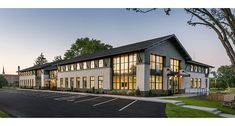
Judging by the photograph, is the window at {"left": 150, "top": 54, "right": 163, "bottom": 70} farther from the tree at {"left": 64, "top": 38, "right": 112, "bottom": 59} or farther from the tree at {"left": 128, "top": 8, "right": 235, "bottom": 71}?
the tree at {"left": 64, "top": 38, "right": 112, "bottom": 59}

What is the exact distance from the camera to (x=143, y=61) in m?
24.9

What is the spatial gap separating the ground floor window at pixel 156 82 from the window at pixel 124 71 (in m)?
2.20

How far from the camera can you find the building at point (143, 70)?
83.5 ft

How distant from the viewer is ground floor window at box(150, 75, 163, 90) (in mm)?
26250

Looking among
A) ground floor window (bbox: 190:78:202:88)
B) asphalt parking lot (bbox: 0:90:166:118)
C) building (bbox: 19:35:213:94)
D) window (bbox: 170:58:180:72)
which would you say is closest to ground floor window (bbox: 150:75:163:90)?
building (bbox: 19:35:213:94)

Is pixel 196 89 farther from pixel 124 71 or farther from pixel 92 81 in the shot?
pixel 92 81

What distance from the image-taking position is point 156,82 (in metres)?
26.9

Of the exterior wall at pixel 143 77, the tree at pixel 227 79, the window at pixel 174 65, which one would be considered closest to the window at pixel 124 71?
the exterior wall at pixel 143 77

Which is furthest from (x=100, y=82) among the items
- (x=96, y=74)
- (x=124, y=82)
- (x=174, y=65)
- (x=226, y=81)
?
(x=226, y=81)

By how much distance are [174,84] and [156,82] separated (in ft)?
13.6

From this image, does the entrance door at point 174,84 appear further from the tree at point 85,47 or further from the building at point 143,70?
the tree at point 85,47
